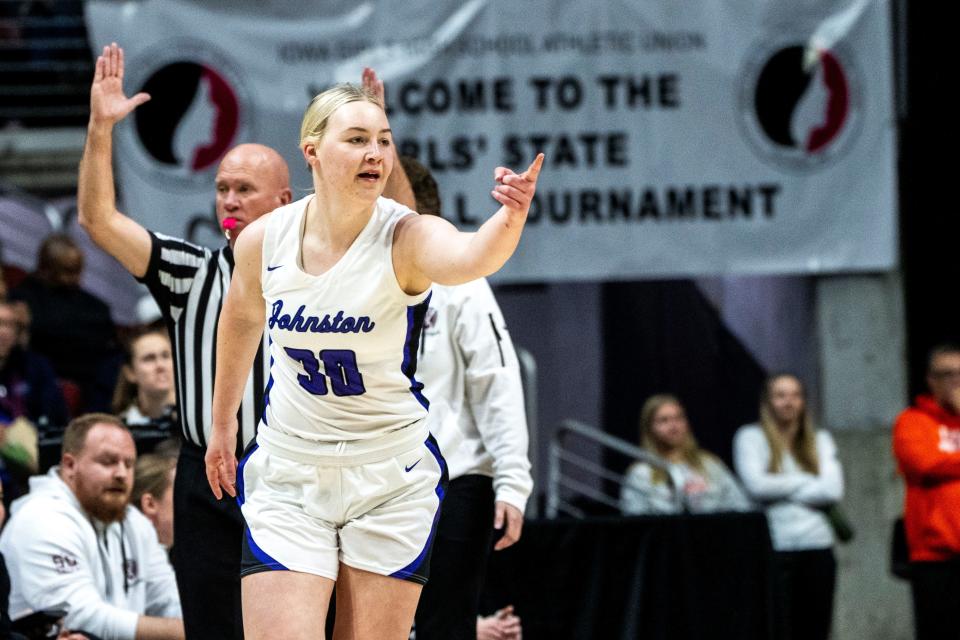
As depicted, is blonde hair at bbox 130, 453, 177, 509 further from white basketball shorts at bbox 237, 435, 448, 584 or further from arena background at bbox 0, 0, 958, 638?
arena background at bbox 0, 0, 958, 638

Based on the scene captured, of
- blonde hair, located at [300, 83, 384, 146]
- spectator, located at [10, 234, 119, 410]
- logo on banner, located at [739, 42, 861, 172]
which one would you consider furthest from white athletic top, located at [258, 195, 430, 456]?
logo on banner, located at [739, 42, 861, 172]

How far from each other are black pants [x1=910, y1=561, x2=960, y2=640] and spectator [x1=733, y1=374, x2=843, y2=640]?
0.62 meters

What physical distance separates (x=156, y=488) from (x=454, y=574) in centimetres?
205

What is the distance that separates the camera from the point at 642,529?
688cm

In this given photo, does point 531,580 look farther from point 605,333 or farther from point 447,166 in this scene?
point 605,333

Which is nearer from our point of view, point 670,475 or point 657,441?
point 670,475

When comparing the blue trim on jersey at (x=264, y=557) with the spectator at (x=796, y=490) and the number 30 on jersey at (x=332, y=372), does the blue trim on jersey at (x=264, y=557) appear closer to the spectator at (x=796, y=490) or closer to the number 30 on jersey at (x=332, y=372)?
the number 30 on jersey at (x=332, y=372)

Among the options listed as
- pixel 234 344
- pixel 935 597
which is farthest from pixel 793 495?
pixel 234 344

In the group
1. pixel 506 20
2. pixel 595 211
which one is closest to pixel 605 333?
pixel 595 211

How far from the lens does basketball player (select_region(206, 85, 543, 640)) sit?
3664mm

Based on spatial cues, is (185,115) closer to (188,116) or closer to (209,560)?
(188,116)

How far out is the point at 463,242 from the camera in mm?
3465

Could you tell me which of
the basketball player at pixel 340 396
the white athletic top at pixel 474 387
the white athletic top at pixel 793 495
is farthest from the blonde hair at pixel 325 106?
the white athletic top at pixel 793 495

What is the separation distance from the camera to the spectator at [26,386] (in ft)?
25.9
